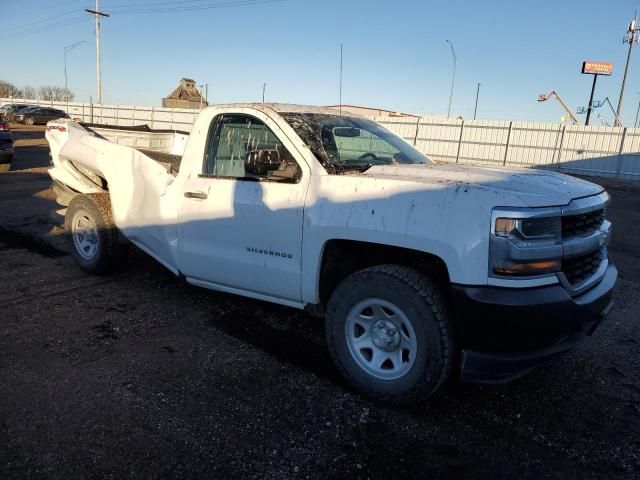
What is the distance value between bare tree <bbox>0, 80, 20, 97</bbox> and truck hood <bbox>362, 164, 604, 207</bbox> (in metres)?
103

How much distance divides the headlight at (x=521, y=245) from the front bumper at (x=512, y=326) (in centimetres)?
11

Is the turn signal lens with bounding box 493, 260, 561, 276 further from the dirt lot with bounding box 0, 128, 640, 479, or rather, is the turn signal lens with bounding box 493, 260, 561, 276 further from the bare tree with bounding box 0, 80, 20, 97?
the bare tree with bounding box 0, 80, 20, 97

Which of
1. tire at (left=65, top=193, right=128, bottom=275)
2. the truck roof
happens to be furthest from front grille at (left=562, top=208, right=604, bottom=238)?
tire at (left=65, top=193, right=128, bottom=275)

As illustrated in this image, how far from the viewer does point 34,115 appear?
1515 inches

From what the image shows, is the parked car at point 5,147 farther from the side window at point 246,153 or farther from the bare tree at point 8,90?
the bare tree at point 8,90

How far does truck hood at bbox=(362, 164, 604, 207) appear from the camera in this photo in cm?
275

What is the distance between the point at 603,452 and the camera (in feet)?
9.14

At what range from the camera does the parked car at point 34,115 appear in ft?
126

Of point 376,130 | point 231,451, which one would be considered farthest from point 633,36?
point 231,451

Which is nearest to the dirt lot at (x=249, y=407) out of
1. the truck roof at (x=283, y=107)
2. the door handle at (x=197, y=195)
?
the door handle at (x=197, y=195)

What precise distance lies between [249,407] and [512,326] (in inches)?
65.0

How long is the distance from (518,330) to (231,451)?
5.53 feet

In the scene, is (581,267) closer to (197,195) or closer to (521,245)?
(521,245)

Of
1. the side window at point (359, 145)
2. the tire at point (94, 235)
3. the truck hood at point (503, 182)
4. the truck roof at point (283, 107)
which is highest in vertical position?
the truck roof at point (283, 107)
